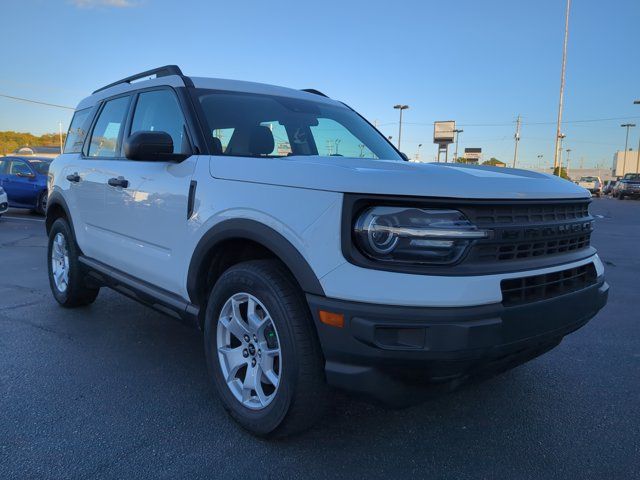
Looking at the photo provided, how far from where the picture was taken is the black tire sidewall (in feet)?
7.50

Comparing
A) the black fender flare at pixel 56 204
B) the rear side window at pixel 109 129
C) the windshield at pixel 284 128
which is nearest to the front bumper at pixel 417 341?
the windshield at pixel 284 128

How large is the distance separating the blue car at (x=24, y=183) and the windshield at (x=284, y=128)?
40.5ft

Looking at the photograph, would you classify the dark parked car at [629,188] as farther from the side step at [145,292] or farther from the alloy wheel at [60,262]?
the side step at [145,292]

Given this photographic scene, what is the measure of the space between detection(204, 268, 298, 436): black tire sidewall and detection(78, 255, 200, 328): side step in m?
0.24

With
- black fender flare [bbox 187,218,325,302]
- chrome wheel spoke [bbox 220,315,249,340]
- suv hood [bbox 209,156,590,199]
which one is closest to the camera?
suv hood [bbox 209,156,590,199]

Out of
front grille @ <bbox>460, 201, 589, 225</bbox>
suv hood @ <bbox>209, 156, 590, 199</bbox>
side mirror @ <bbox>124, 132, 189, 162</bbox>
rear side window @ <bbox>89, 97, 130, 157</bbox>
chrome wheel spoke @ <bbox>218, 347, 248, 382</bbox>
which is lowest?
chrome wheel spoke @ <bbox>218, 347, 248, 382</bbox>

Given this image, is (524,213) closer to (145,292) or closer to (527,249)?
(527,249)

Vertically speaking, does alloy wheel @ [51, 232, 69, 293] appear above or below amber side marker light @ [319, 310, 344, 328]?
below

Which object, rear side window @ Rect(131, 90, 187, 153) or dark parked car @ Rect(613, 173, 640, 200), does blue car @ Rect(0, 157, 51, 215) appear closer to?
rear side window @ Rect(131, 90, 187, 153)

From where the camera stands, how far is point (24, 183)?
541 inches

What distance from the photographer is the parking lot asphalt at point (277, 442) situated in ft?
7.71

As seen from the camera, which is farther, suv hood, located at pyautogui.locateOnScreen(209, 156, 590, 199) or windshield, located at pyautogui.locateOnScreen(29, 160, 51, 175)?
windshield, located at pyautogui.locateOnScreen(29, 160, 51, 175)

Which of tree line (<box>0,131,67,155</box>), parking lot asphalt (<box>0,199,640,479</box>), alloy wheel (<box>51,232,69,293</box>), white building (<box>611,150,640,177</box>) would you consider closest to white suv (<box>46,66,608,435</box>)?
parking lot asphalt (<box>0,199,640,479</box>)

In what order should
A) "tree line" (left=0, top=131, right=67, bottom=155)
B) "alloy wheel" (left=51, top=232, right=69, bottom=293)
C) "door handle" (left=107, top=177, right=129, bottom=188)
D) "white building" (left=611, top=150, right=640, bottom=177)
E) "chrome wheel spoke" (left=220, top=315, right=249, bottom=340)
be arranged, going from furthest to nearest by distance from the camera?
"tree line" (left=0, top=131, right=67, bottom=155), "white building" (left=611, top=150, right=640, bottom=177), "alloy wheel" (left=51, top=232, right=69, bottom=293), "door handle" (left=107, top=177, right=129, bottom=188), "chrome wheel spoke" (left=220, top=315, right=249, bottom=340)
